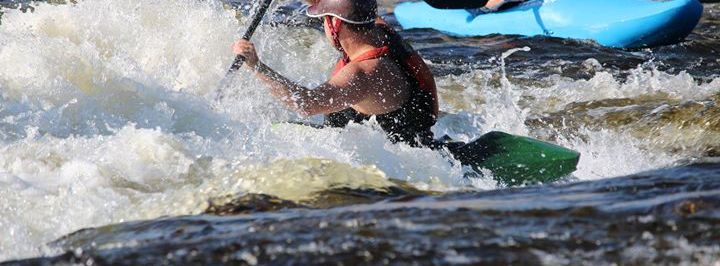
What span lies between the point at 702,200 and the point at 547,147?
1572mm

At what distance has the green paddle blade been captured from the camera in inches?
180

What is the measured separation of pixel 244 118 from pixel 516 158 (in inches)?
62.4

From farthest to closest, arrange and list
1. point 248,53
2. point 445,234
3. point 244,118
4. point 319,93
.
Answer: point 244,118, point 248,53, point 319,93, point 445,234

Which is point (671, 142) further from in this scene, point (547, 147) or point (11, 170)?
point (11, 170)

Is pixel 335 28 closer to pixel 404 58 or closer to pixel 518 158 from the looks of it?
pixel 404 58

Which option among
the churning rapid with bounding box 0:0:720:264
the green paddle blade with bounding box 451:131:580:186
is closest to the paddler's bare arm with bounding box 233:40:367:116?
the churning rapid with bounding box 0:0:720:264

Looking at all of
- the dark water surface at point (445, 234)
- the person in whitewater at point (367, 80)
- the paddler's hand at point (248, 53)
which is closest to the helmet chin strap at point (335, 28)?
the person in whitewater at point (367, 80)

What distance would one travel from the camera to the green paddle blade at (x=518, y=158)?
15.0 feet

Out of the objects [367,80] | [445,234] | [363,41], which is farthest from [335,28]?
[445,234]

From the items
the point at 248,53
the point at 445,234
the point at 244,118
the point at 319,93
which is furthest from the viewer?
the point at 244,118

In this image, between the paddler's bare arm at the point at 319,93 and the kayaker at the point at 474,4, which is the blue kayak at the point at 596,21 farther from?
the paddler's bare arm at the point at 319,93

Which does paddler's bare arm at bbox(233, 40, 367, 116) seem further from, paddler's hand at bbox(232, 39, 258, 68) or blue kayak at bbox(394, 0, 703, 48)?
blue kayak at bbox(394, 0, 703, 48)

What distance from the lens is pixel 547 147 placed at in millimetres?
4676

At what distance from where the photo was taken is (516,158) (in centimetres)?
465
